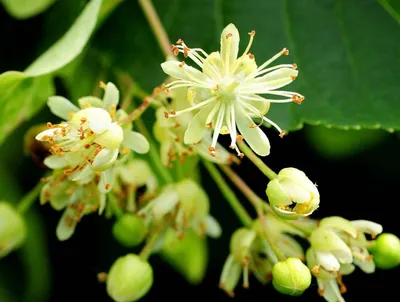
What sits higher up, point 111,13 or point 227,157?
point 111,13

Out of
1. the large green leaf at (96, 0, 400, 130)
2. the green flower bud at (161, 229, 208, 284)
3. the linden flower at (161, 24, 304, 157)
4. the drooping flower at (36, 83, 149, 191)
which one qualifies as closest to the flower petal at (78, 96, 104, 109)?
the drooping flower at (36, 83, 149, 191)

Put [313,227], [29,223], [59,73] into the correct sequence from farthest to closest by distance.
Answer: [29,223] → [59,73] → [313,227]

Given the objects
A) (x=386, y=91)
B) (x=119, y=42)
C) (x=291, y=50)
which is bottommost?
(x=386, y=91)

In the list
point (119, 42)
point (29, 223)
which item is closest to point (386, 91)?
point (119, 42)

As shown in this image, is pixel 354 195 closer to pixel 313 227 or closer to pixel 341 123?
pixel 341 123

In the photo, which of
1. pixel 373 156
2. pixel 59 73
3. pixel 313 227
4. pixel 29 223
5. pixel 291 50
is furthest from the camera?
pixel 373 156

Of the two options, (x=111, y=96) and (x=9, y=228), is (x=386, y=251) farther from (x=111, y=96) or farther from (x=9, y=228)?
(x=9, y=228)

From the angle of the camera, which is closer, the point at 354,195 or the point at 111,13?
the point at 111,13

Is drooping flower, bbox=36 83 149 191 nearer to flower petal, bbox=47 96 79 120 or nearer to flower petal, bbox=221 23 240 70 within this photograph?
flower petal, bbox=47 96 79 120

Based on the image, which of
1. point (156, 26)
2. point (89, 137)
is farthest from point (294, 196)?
point (156, 26)
